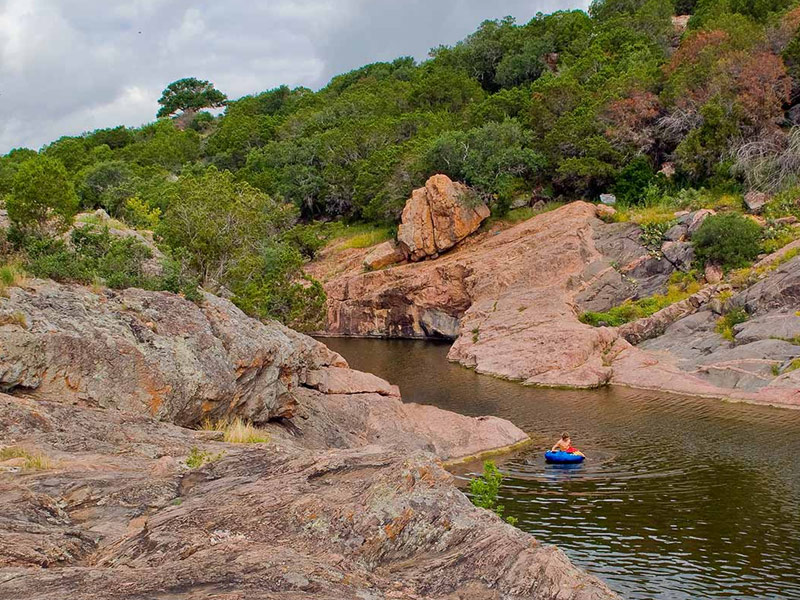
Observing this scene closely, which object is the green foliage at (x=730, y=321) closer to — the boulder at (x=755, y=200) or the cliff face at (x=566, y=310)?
the cliff face at (x=566, y=310)

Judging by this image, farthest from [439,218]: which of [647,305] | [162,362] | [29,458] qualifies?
[29,458]

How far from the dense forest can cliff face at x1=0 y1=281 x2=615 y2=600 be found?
3592mm

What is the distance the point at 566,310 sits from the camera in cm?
4738

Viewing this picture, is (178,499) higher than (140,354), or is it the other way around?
(140,354)

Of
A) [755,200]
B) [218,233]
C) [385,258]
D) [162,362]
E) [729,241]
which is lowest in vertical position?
[162,362]

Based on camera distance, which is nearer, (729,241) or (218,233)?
(218,233)

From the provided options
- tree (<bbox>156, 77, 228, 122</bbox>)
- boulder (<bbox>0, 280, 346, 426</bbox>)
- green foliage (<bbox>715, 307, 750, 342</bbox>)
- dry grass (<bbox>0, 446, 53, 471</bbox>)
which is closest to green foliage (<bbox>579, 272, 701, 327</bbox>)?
green foliage (<bbox>715, 307, 750, 342</bbox>)

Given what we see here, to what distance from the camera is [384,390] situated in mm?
30531

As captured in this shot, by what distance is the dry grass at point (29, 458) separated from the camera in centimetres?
1089

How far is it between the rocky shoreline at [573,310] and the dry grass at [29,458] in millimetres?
29112

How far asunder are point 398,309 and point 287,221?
21.5m

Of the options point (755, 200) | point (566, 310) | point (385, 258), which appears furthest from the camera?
point (385, 258)

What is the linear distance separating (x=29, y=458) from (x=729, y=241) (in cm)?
4283

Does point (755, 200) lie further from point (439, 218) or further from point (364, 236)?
point (364, 236)
